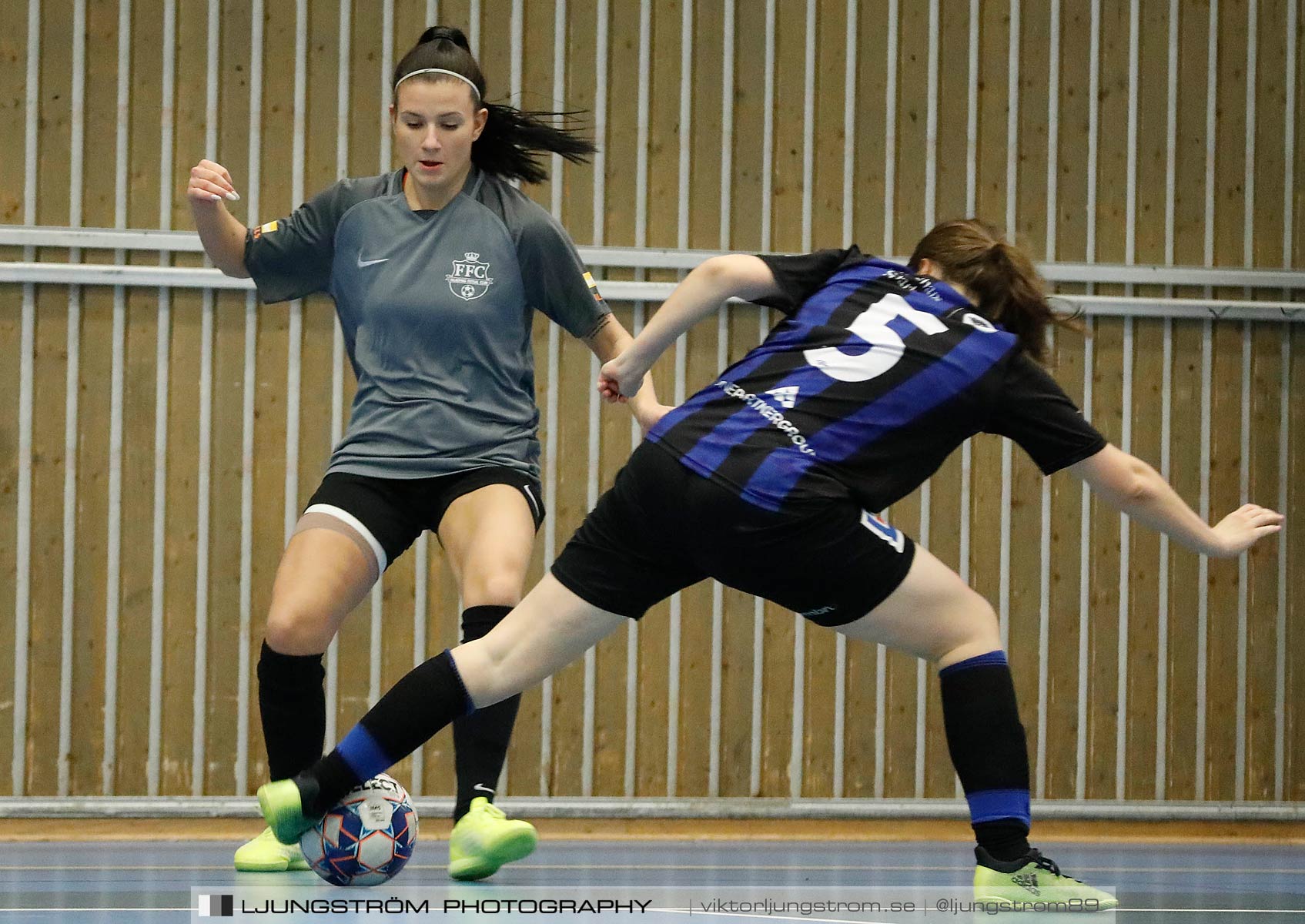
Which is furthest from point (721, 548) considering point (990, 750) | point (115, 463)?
point (115, 463)

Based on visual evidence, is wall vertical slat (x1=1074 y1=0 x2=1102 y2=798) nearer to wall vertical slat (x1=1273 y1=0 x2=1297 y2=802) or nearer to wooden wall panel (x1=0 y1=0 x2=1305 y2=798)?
→ wooden wall panel (x1=0 y1=0 x2=1305 y2=798)

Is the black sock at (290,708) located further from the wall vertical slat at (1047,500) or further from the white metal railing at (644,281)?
the wall vertical slat at (1047,500)

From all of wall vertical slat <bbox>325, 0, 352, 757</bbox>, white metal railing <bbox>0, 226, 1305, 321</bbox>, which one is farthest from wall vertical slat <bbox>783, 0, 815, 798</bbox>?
wall vertical slat <bbox>325, 0, 352, 757</bbox>

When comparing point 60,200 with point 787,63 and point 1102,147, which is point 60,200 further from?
point 1102,147

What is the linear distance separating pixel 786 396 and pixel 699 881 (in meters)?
1.68

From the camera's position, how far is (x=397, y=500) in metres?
3.65

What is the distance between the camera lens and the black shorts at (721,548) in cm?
283

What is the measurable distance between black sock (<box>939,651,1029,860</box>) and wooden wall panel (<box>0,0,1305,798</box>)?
3.33m

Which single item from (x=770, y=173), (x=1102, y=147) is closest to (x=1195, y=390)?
(x=1102, y=147)

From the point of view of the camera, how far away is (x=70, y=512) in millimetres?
6055

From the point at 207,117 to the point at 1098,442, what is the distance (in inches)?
168

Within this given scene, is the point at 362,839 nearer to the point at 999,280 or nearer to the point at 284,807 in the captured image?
the point at 284,807

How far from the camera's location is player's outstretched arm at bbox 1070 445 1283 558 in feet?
9.91

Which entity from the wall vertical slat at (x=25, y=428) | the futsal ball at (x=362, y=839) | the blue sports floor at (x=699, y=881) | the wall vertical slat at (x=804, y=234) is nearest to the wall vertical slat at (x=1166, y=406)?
the blue sports floor at (x=699, y=881)
